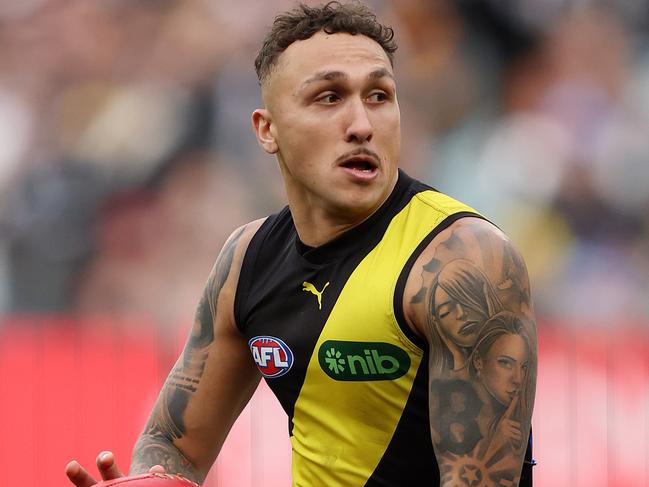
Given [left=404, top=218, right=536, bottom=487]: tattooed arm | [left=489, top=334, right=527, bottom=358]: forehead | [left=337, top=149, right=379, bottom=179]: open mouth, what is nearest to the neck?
[left=337, top=149, right=379, bottom=179]: open mouth

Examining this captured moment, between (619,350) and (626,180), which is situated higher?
(626,180)

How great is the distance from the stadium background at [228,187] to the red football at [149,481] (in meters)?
2.75

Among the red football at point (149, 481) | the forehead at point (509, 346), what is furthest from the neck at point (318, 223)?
the red football at point (149, 481)

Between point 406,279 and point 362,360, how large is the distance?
246 millimetres

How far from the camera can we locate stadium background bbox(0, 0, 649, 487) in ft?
18.3

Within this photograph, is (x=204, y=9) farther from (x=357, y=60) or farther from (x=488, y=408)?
(x=488, y=408)

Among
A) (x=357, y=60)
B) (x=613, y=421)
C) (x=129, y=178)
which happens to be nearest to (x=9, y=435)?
(x=129, y=178)

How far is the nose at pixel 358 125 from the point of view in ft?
9.09

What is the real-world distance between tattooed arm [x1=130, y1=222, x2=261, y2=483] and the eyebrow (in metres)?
0.59

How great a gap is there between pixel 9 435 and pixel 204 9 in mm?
2687

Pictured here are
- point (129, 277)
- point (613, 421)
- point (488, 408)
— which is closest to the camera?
point (488, 408)

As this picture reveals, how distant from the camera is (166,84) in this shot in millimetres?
6234

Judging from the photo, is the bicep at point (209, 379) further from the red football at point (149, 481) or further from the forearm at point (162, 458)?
the red football at point (149, 481)

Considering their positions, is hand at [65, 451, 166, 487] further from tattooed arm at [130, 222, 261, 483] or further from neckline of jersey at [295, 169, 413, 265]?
neckline of jersey at [295, 169, 413, 265]
